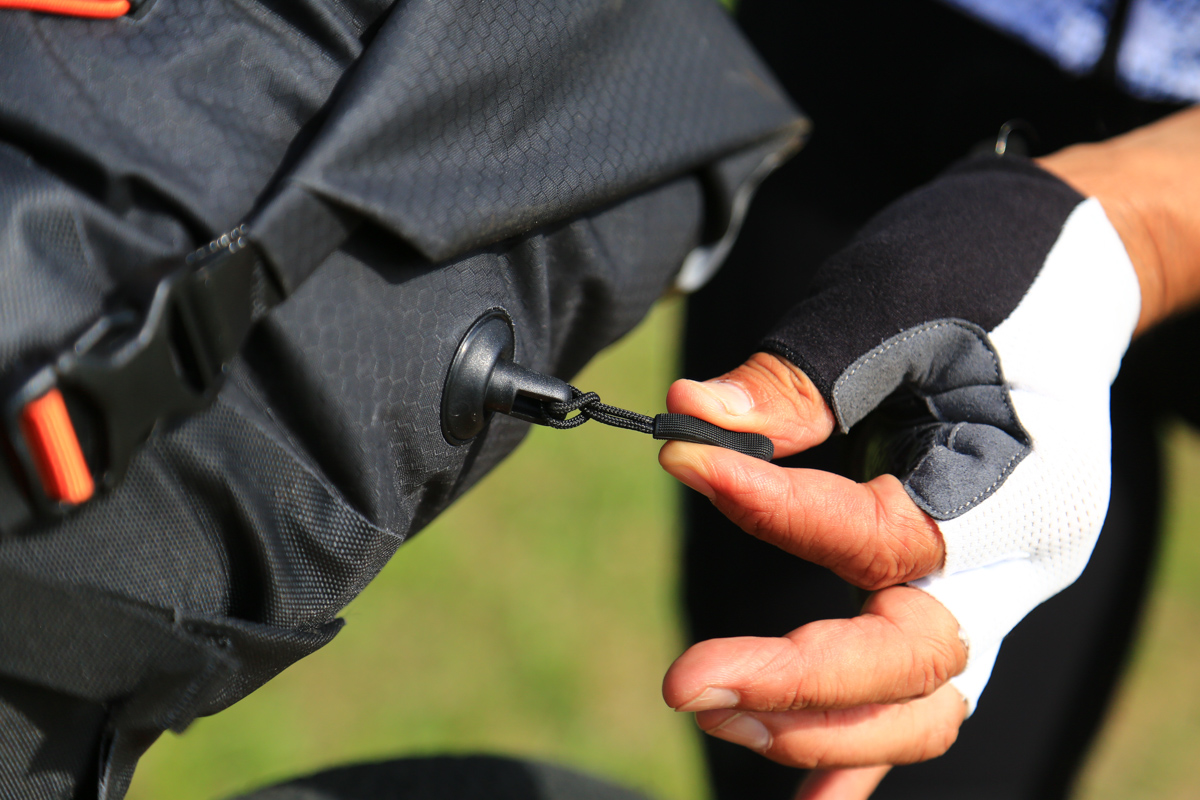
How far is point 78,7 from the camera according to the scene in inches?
21.3

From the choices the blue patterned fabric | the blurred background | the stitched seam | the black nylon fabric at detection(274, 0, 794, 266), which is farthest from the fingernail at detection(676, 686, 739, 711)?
the blurred background

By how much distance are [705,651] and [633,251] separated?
0.38 meters

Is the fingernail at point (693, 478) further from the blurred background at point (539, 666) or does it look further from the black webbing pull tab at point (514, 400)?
the blurred background at point (539, 666)

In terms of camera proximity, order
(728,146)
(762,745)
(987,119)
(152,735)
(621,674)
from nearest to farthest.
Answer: (152,735) → (762,745) → (728,146) → (987,119) → (621,674)

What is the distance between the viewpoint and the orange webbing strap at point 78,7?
0.52 meters

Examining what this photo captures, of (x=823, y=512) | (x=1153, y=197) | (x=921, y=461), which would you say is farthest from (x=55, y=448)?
(x=1153, y=197)

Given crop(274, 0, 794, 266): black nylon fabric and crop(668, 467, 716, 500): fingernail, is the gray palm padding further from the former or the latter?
crop(274, 0, 794, 266): black nylon fabric

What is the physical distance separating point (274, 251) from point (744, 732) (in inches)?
21.1

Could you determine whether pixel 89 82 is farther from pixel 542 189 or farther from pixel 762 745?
pixel 762 745

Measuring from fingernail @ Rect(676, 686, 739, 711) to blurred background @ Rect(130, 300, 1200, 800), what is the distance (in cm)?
114

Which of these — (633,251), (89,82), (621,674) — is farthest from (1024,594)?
(621,674)

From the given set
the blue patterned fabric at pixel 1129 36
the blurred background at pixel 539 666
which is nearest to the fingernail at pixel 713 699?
the blue patterned fabric at pixel 1129 36

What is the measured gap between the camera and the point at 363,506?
2.07 ft

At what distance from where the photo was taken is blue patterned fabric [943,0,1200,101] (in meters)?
0.96
